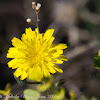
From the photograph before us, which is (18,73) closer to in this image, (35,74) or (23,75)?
(23,75)

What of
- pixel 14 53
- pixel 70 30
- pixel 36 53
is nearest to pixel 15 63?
pixel 14 53

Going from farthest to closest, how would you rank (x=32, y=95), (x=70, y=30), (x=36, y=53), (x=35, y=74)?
(x=70, y=30) → (x=36, y=53) → (x=32, y=95) → (x=35, y=74)

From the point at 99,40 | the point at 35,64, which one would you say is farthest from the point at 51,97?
the point at 99,40

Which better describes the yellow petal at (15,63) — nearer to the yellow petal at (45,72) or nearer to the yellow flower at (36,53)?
the yellow flower at (36,53)

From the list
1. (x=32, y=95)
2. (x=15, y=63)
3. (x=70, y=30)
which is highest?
(x=15, y=63)

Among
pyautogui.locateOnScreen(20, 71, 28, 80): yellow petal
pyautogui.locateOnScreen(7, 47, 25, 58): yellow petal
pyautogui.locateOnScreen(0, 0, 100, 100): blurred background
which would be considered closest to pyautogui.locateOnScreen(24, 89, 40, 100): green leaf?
pyautogui.locateOnScreen(20, 71, 28, 80): yellow petal

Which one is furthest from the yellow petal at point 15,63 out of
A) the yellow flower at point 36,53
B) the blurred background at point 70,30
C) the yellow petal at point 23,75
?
the blurred background at point 70,30
